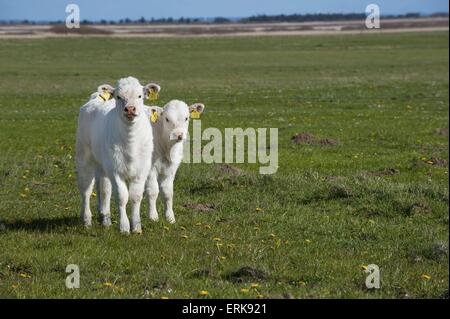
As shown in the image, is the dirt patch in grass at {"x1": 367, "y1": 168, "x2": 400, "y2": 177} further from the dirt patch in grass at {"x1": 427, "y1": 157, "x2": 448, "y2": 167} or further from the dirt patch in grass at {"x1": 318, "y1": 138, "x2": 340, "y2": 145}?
the dirt patch in grass at {"x1": 318, "y1": 138, "x2": 340, "y2": 145}

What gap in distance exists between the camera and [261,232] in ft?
39.6

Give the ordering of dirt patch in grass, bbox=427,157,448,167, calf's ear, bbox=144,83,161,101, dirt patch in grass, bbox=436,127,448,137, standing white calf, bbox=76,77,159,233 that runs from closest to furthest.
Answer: standing white calf, bbox=76,77,159,233, calf's ear, bbox=144,83,161,101, dirt patch in grass, bbox=427,157,448,167, dirt patch in grass, bbox=436,127,448,137

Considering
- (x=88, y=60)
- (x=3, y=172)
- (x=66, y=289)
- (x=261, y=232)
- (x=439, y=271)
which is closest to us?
(x=66, y=289)

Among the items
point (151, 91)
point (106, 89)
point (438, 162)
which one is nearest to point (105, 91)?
point (106, 89)

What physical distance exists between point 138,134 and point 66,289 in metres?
3.77

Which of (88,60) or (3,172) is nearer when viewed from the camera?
(3,172)

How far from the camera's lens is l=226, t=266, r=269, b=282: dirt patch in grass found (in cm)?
940

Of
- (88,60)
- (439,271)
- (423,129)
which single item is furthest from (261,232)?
(88,60)

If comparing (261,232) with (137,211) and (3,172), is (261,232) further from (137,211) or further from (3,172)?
(3,172)

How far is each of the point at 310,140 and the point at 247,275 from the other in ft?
47.8

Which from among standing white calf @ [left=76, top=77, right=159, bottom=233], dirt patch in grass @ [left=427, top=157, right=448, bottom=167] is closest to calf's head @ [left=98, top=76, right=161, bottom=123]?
standing white calf @ [left=76, top=77, right=159, bottom=233]

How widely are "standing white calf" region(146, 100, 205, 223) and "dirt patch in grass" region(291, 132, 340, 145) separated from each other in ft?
34.9

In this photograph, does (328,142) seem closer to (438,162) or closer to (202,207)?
(438,162)

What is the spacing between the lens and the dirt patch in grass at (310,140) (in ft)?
76.8
